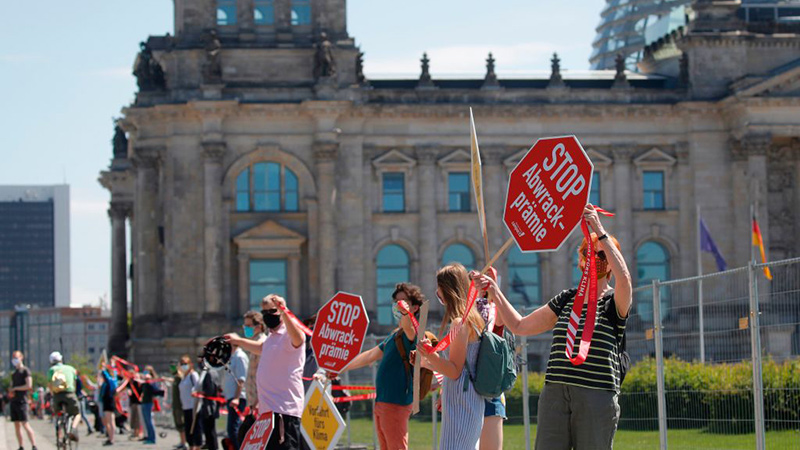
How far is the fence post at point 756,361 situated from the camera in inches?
609

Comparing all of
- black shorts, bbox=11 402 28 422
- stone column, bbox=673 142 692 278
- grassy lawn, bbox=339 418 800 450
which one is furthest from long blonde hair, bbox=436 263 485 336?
stone column, bbox=673 142 692 278

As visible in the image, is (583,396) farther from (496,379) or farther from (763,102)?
(763,102)

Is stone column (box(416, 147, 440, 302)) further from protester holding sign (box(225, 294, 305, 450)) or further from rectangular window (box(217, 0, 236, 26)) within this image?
protester holding sign (box(225, 294, 305, 450))

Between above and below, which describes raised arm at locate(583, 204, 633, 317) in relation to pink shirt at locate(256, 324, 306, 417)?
above

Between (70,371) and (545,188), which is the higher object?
(545,188)

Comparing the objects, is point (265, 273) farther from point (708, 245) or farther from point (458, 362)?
point (458, 362)

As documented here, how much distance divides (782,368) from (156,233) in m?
51.4

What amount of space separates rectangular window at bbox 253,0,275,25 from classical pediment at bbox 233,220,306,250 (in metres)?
7.91

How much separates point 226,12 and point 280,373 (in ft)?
159

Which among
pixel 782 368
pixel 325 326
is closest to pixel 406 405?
pixel 325 326

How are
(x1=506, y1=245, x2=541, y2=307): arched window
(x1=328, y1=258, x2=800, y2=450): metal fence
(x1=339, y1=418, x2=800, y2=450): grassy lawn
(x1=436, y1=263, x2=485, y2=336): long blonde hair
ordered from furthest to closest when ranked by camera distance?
(x1=506, y1=245, x2=541, y2=307): arched window < (x1=339, y1=418, x2=800, y2=450): grassy lawn < (x1=328, y1=258, x2=800, y2=450): metal fence < (x1=436, y1=263, x2=485, y2=336): long blonde hair

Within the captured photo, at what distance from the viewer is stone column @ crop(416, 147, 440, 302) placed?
65000 mm

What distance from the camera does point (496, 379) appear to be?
13945 millimetres

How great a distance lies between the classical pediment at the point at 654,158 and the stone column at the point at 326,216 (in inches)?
476
